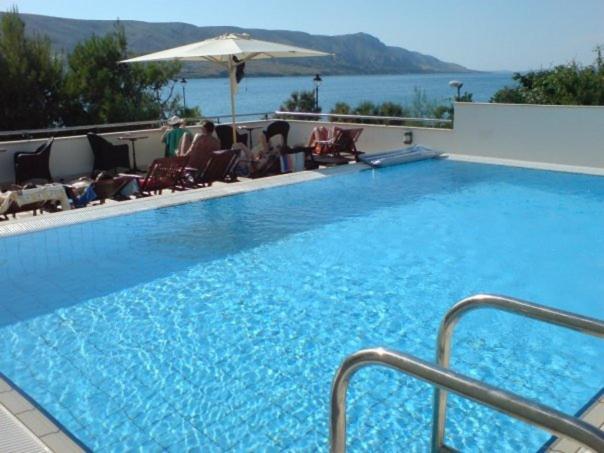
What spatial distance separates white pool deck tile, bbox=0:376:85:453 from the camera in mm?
3000

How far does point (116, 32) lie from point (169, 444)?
61.4ft

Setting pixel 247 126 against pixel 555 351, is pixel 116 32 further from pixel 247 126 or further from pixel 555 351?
pixel 555 351

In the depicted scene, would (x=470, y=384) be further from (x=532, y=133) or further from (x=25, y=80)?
(x=25, y=80)

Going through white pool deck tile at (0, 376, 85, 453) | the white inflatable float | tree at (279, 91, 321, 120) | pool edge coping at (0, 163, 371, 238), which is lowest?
white pool deck tile at (0, 376, 85, 453)

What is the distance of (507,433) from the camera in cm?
345

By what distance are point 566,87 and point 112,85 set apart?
13.2m

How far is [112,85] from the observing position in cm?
1930

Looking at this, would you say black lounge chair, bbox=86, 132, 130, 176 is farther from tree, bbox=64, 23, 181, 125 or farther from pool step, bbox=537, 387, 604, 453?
pool step, bbox=537, 387, 604, 453

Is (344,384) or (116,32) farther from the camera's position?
(116,32)

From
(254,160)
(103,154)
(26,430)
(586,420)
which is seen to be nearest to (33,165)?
(103,154)

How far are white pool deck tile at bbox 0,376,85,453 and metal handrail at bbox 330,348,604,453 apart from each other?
1641 mm

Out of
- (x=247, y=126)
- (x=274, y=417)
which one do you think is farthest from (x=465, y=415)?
(x=247, y=126)

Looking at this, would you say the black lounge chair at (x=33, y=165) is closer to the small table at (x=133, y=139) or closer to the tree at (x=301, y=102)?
the small table at (x=133, y=139)

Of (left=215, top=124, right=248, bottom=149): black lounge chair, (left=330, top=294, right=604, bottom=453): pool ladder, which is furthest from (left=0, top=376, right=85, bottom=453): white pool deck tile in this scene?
(left=215, top=124, right=248, bottom=149): black lounge chair
